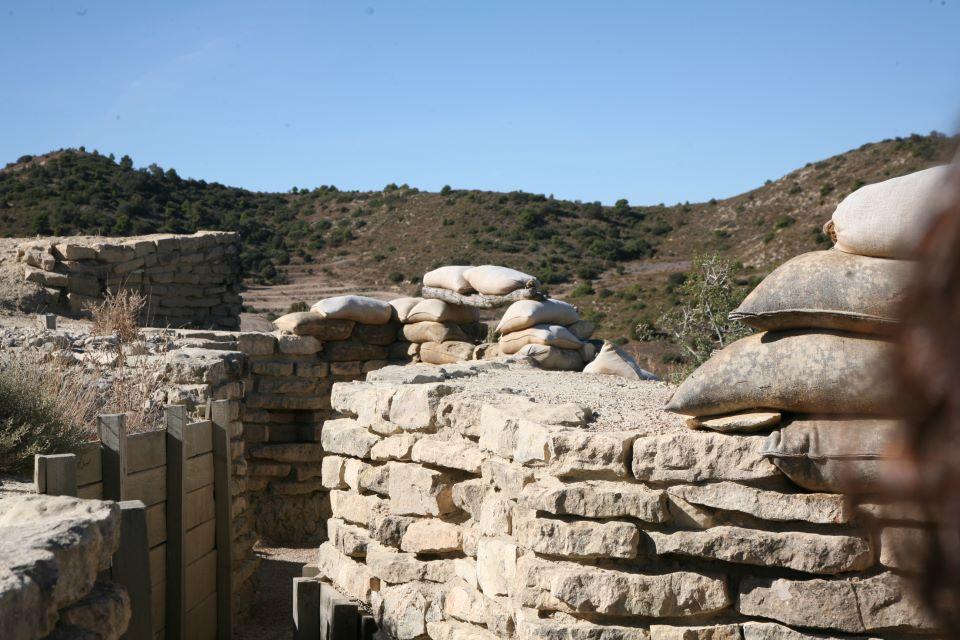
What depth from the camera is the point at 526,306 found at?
977 cm

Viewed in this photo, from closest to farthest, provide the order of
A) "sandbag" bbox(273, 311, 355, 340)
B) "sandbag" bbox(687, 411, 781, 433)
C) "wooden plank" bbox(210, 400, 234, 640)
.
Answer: "sandbag" bbox(687, 411, 781, 433) → "wooden plank" bbox(210, 400, 234, 640) → "sandbag" bbox(273, 311, 355, 340)

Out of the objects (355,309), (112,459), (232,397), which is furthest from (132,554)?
(355,309)

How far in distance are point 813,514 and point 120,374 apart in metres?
5.25

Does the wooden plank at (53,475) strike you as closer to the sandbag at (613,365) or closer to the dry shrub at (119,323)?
the dry shrub at (119,323)

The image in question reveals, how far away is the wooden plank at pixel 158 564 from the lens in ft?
18.1


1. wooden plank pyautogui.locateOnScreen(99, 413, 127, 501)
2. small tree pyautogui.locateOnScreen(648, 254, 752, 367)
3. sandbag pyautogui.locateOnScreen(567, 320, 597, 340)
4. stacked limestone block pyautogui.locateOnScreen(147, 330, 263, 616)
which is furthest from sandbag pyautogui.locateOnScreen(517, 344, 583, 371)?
wooden plank pyautogui.locateOnScreen(99, 413, 127, 501)

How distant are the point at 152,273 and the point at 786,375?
11.5 metres

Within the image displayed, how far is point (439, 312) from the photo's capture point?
1088cm

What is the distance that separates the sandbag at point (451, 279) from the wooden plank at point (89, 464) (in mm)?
6154

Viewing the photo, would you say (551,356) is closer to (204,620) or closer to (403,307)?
(403,307)

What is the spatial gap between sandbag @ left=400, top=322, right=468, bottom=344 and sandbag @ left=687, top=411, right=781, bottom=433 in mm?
6982

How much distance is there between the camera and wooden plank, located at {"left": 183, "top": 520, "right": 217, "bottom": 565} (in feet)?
19.7

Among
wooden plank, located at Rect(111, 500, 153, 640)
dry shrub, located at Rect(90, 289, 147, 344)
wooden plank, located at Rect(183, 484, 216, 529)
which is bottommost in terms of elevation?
wooden plank, located at Rect(183, 484, 216, 529)

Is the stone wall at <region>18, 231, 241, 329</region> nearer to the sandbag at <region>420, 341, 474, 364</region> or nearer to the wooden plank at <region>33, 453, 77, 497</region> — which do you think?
the sandbag at <region>420, 341, 474, 364</region>
